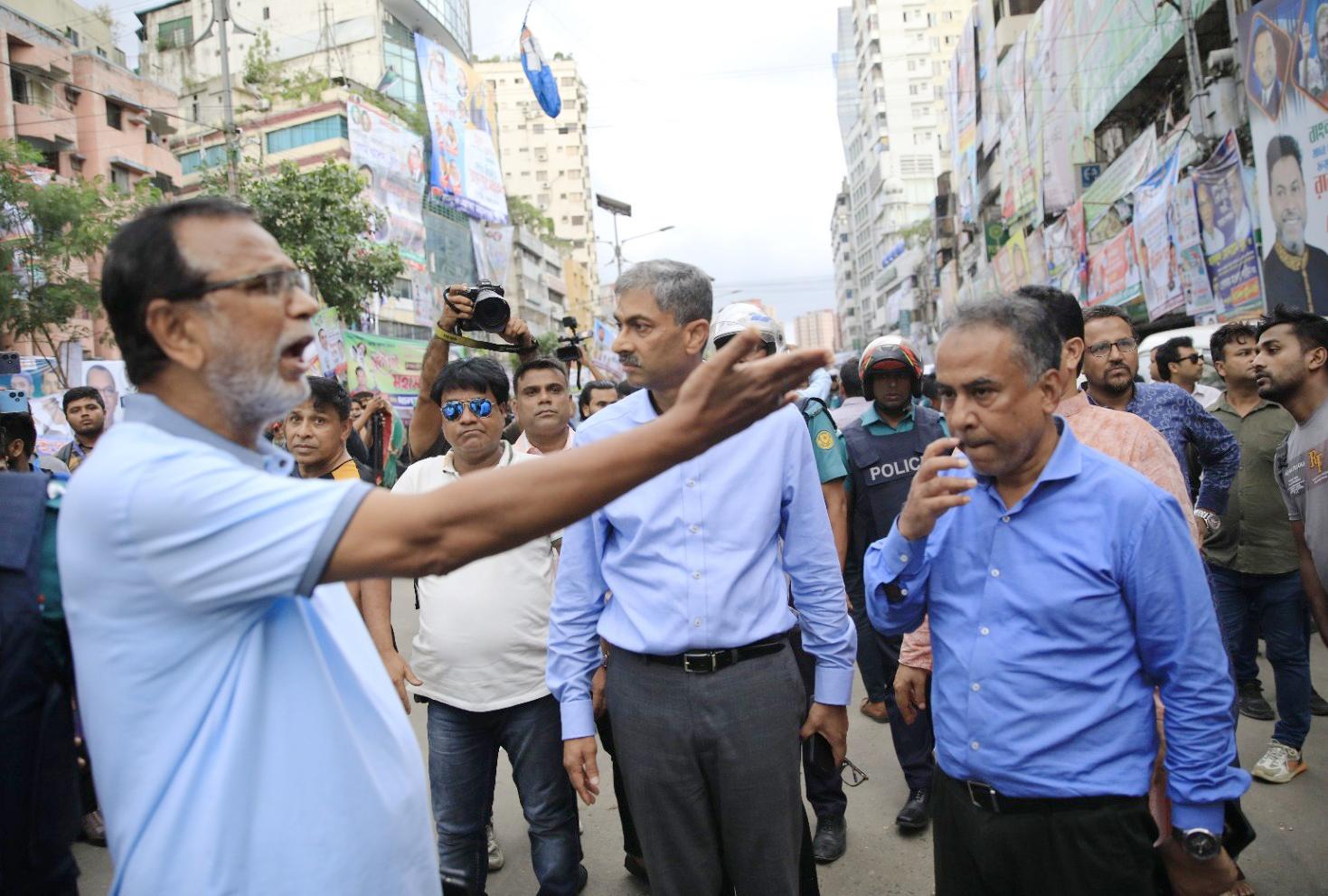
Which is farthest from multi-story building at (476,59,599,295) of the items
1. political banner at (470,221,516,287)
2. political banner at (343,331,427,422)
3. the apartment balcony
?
political banner at (343,331,427,422)

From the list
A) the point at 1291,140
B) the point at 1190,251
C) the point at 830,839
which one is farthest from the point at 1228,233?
the point at 830,839

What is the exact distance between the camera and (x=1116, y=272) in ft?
58.6

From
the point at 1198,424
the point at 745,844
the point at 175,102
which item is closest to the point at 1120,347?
the point at 1198,424

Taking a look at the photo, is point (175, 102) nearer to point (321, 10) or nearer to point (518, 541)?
point (321, 10)

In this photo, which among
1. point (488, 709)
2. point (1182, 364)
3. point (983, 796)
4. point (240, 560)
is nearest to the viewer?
point (240, 560)

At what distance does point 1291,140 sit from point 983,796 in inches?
431

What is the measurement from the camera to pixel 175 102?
37.0m

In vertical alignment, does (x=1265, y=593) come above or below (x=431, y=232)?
below

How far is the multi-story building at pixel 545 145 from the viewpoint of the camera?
9375 centimetres

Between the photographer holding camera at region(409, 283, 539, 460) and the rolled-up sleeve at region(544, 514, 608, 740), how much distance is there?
1.29 meters

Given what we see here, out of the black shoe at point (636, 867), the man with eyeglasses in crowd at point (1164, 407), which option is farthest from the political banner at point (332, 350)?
the man with eyeglasses in crowd at point (1164, 407)

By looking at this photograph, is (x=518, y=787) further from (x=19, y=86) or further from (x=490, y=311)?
(x=19, y=86)

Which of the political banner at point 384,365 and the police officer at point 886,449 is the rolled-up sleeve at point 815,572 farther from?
the political banner at point 384,365

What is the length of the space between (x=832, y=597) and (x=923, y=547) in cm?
53
